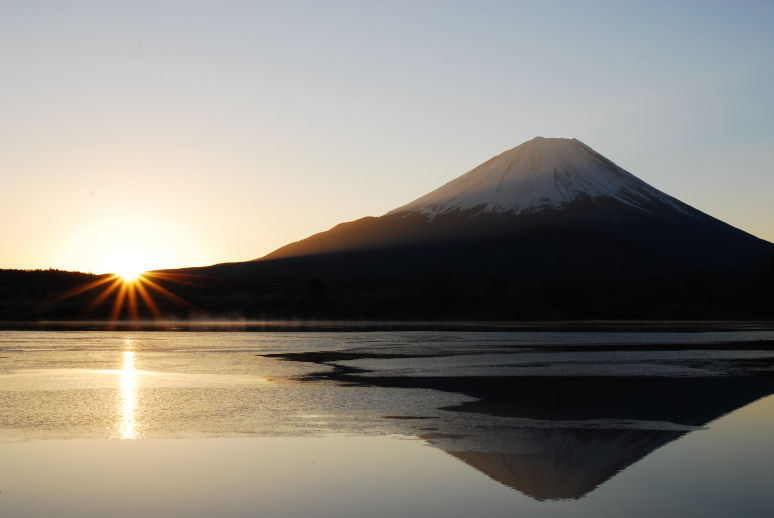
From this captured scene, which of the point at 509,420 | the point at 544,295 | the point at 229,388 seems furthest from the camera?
the point at 544,295

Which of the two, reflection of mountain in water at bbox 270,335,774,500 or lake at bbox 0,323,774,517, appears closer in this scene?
lake at bbox 0,323,774,517

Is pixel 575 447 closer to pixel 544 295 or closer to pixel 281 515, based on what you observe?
pixel 281 515

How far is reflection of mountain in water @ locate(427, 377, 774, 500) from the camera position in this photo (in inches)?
498

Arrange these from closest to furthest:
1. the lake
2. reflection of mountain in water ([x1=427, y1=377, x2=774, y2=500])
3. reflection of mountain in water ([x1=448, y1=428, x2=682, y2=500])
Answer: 1. the lake
2. reflection of mountain in water ([x1=448, y1=428, x2=682, y2=500])
3. reflection of mountain in water ([x1=427, y1=377, x2=774, y2=500])

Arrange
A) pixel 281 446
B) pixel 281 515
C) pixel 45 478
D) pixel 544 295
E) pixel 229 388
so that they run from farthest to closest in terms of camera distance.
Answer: pixel 544 295 < pixel 229 388 < pixel 281 446 < pixel 45 478 < pixel 281 515

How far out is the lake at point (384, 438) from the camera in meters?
11.4

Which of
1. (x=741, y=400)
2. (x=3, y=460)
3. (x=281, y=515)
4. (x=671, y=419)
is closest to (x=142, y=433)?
(x=3, y=460)

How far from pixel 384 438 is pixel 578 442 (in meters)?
3.47

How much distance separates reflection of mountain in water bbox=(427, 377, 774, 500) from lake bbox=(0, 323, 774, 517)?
53 millimetres

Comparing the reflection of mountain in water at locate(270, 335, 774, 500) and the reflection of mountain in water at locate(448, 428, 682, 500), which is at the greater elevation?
the reflection of mountain in water at locate(270, 335, 774, 500)

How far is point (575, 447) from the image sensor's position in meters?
14.9

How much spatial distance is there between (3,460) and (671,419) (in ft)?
41.9

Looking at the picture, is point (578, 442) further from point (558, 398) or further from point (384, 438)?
point (558, 398)

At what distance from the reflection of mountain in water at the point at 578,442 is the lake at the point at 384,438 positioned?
53 mm
